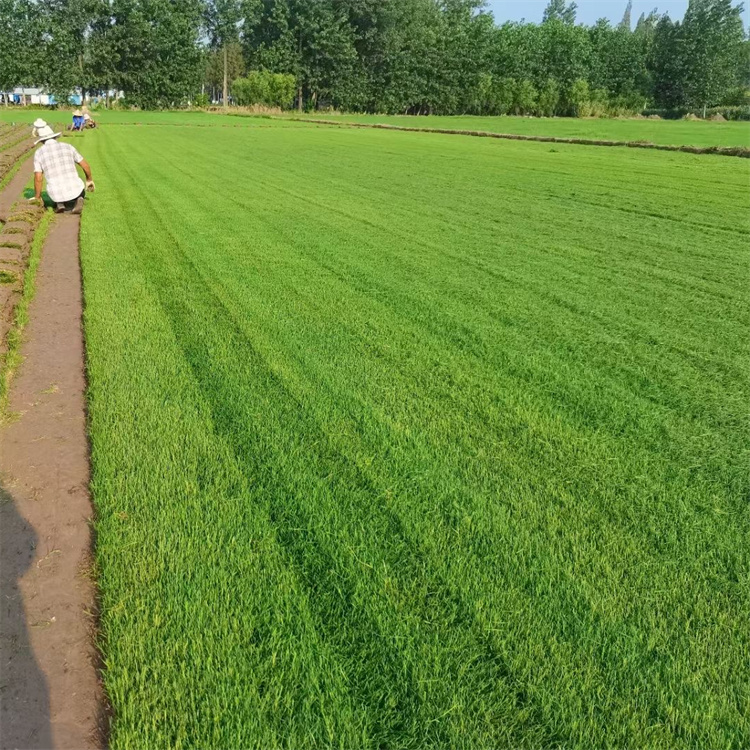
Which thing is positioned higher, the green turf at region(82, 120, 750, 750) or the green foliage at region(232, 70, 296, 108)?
the green foliage at region(232, 70, 296, 108)

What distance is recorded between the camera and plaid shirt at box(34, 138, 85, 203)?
32.6 feet

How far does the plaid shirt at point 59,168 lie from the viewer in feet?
32.6

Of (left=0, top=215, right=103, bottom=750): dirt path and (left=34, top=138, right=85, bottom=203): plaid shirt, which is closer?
(left=0, top=215, right=103, bottom=750): dirt path

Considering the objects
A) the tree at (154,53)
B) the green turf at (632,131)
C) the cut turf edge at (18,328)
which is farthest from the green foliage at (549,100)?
the cut turf edge at (18,328)

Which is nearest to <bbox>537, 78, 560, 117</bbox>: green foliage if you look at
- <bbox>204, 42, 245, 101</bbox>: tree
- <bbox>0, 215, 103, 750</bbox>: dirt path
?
<bbox>204, 42, 245, 101</bbox>: tree

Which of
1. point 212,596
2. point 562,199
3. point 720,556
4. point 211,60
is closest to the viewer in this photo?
point 212,596

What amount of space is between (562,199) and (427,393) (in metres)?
10.3

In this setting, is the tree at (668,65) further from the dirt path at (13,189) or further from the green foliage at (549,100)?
the dirt path at (13,189)

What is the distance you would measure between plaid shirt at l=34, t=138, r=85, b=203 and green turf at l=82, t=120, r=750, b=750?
3253 millimetres

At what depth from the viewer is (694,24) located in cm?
7756

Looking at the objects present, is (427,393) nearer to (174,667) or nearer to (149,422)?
(149,422)

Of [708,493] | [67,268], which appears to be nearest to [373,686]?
[708,493]

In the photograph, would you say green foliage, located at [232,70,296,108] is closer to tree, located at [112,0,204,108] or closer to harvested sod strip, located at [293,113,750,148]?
tree, located at [112,0,204,108]

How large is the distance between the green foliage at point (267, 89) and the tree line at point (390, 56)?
29 centimetres
